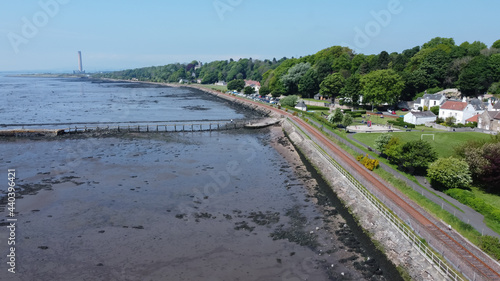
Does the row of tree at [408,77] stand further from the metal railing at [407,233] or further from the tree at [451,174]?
the metal railing at [407,233]

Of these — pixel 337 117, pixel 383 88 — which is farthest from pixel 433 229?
pixel 383 88

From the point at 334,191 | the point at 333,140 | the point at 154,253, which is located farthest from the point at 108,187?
the point at 333,140

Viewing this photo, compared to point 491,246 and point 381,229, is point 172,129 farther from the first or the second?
point 491,246

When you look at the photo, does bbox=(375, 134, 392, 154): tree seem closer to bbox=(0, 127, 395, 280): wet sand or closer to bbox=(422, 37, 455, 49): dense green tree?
bbox=(0, 127, 395, 280): wet sand

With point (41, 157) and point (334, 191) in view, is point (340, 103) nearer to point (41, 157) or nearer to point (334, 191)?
point (334, 191)

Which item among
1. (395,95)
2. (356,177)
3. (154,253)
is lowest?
(154,253)

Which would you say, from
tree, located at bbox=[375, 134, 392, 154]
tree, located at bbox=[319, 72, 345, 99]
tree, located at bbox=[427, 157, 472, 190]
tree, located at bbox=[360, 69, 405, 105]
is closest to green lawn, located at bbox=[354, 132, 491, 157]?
tree, located at bbox=[375, 134, 392, 154]
